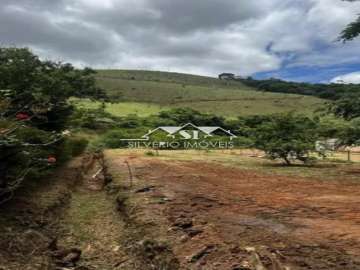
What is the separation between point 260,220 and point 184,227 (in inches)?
56.2

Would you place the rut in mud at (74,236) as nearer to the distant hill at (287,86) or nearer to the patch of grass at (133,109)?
the patch of grass at (133,109)

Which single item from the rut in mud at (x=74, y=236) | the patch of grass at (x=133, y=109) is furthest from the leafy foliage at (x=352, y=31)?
the patch of grass at (x=133, y=109)

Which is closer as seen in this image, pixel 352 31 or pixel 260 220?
pixel 260 220

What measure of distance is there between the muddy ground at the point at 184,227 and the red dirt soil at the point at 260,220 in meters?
0.02

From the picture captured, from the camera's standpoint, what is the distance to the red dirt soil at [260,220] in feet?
20.6

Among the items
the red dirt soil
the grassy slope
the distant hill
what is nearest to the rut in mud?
the red dirt soil

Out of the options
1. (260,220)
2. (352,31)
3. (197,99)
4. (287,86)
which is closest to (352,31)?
(352,31)

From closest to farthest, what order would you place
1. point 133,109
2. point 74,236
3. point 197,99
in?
1. point 74,236
2. point 133,109
3. point 197,99

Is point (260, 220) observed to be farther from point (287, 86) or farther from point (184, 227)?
point (287, 86)

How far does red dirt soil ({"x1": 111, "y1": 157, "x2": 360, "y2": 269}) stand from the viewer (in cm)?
629

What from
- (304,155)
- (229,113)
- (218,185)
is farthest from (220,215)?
(229,113)

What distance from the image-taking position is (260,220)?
A: 8.74 meters

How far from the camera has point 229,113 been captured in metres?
81.0

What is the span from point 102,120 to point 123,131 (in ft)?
11.3
